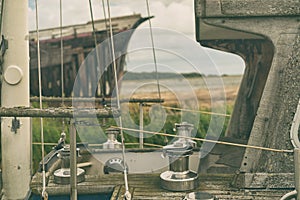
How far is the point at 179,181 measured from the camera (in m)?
4.64

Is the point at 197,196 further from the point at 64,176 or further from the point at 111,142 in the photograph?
the point at 111,142

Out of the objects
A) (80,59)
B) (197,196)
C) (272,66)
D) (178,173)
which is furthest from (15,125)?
(80,59)

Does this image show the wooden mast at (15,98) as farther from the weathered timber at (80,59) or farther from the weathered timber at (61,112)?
the weathered timber at (80,59)

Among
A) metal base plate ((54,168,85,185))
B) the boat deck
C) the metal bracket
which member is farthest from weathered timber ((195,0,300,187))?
the metal bracket

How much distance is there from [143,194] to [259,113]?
1.37 meters

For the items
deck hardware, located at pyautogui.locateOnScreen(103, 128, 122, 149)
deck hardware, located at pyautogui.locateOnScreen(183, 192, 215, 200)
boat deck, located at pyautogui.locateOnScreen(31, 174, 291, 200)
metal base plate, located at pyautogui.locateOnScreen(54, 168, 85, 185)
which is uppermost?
deck hardware, located at pyautogui.locateOnScreen(103, 128, 122, 149)

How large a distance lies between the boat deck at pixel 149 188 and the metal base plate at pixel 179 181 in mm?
60

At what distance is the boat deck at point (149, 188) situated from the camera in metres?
4.45

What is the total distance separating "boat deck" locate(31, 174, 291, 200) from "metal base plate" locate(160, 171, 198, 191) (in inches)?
2.4

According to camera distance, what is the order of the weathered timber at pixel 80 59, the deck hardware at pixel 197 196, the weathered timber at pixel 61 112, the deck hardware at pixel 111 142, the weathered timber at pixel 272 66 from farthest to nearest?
the weathered timber at pixel 80 59 → the deck hardware at pixel 111 142 → the weathered timber at pixel 272 66 → the deck hardware at pixel 197 196 → the weathered timber at pixel 61 112

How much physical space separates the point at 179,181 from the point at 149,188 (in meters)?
0.34

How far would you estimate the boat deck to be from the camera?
4.45m

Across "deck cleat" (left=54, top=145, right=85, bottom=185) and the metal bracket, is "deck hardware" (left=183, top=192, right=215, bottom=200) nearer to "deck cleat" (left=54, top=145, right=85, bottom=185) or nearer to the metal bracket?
"deck cleat" (left=54, top=145, right=85, bottom=185)

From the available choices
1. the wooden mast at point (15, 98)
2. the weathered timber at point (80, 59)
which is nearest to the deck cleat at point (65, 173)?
the wooden mast at point (15, 98)
